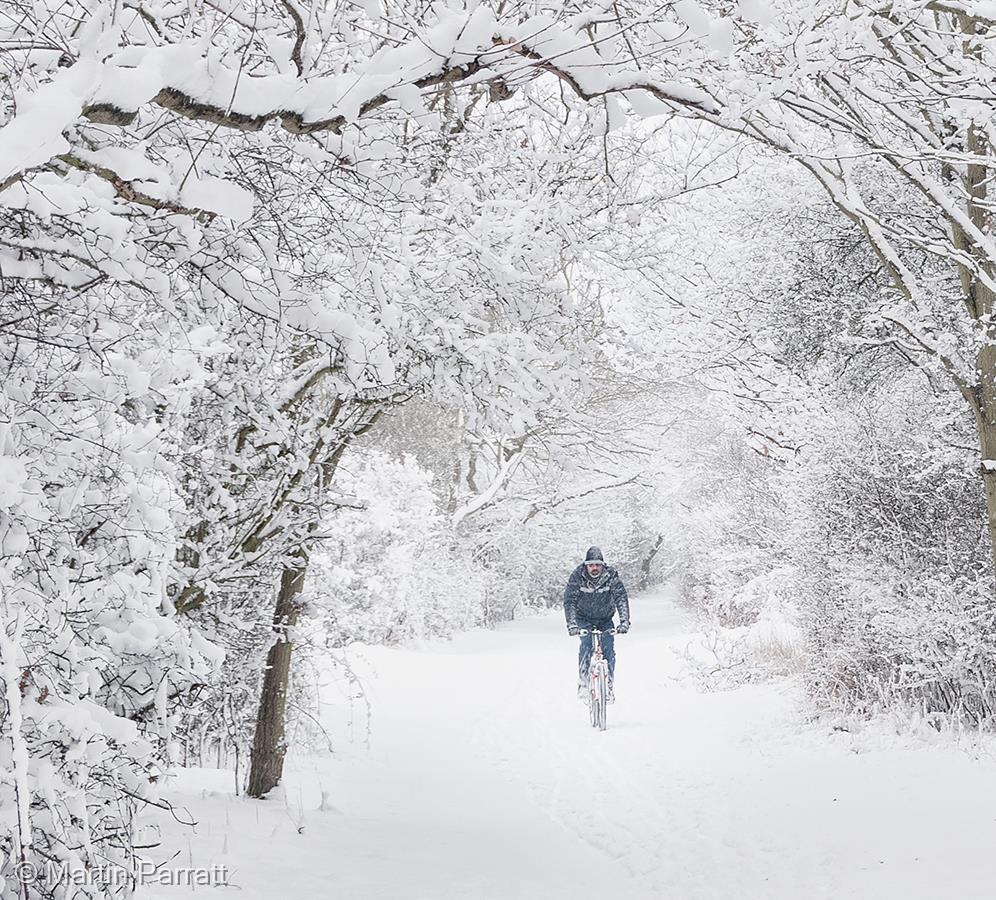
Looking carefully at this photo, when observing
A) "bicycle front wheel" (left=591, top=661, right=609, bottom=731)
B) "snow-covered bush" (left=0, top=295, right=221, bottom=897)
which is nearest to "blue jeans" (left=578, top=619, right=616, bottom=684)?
"bicycle front wheel" (left=591, top=661, right=609, bottom=731)

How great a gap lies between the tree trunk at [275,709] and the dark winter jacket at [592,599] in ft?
17.3

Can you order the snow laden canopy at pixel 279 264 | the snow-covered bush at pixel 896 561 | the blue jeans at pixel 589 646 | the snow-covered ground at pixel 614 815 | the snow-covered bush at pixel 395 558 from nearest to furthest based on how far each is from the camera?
the snow laden canopy at pixel 279 264 → the snow-covered ground at pixel 614 815 → the snow-covered bush at pixel 896 561 → the blue jeans at pixel 589 646 → the snow-covered bush at pixel 395 558

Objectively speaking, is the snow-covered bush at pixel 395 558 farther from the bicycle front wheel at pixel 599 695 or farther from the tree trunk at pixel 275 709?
the tree trunk at pixel 275 709

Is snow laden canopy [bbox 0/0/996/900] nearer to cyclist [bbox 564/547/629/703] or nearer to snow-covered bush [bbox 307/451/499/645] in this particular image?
cyclist [bbox 564/547/629/703]

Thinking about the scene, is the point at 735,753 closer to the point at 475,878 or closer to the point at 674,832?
the point at 674,832

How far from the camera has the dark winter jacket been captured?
1156 centimetres

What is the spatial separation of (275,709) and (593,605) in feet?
18.6

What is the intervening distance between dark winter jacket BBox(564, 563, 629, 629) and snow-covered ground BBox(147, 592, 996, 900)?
121 cm

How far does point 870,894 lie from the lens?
4.83 meters

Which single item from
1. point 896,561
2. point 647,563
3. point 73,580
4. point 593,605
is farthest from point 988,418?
point 647,563

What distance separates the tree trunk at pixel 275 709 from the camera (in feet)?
21.6

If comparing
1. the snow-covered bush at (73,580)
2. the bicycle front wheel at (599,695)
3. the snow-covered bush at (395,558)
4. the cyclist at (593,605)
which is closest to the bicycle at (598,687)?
the bicycle front wheel at (599,695)

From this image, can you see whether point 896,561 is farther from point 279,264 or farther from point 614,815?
point 279,264

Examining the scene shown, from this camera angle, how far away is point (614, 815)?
6.75m
